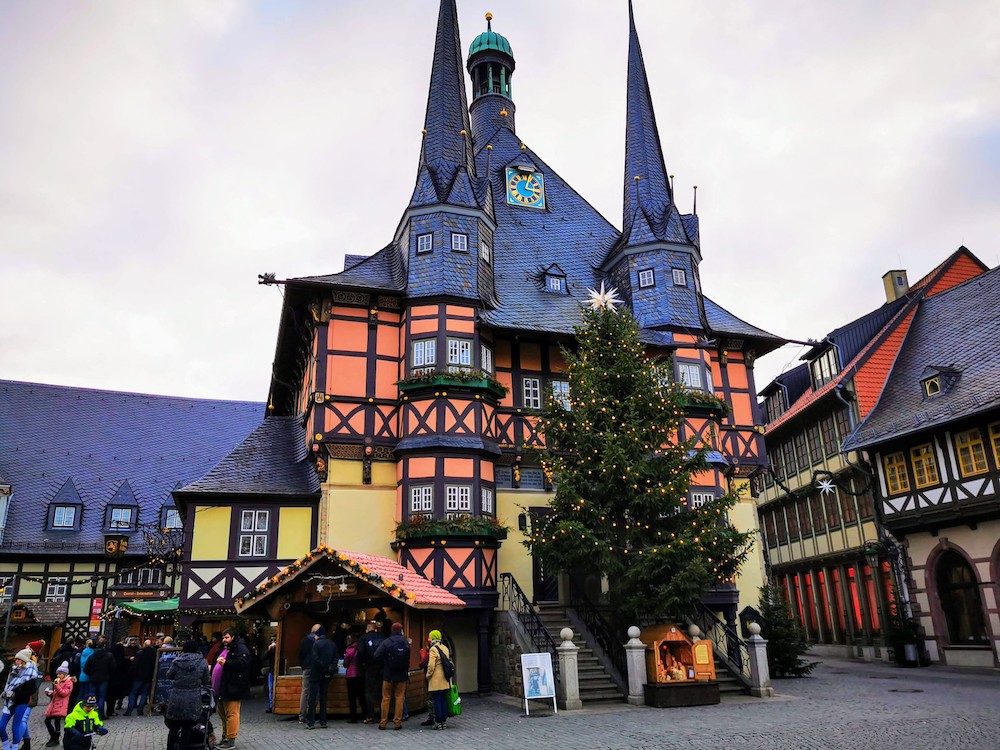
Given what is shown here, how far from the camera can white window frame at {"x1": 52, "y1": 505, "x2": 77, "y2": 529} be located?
A: 3709 cm

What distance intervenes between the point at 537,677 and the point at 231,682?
6721 millimetres

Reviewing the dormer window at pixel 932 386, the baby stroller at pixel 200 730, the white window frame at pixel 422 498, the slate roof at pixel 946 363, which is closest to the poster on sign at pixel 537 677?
the white window frame at pixel 422 498

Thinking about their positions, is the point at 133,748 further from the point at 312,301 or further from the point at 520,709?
the point at 312,301

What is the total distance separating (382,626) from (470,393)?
789cm

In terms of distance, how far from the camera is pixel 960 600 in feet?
85.3

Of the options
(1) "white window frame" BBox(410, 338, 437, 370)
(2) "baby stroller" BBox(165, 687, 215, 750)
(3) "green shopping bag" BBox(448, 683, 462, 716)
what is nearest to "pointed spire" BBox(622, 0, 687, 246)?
(1) "white window frame" BBox(410, 338, 437, 370)

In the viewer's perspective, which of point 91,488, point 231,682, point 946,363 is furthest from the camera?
point 91,488

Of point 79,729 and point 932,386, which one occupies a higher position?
point 932,386

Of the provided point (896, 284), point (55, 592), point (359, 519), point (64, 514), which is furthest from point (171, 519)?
point (896, 284)

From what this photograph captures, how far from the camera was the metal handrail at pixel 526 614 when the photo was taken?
19.4m

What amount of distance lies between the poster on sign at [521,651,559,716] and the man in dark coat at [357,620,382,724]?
2943mm

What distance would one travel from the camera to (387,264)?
26734 mm

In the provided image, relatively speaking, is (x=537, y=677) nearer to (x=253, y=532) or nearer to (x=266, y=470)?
(x=253, y=532)

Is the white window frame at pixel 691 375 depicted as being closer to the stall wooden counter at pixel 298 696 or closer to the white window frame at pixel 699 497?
the white window frame at pixel 699 497
